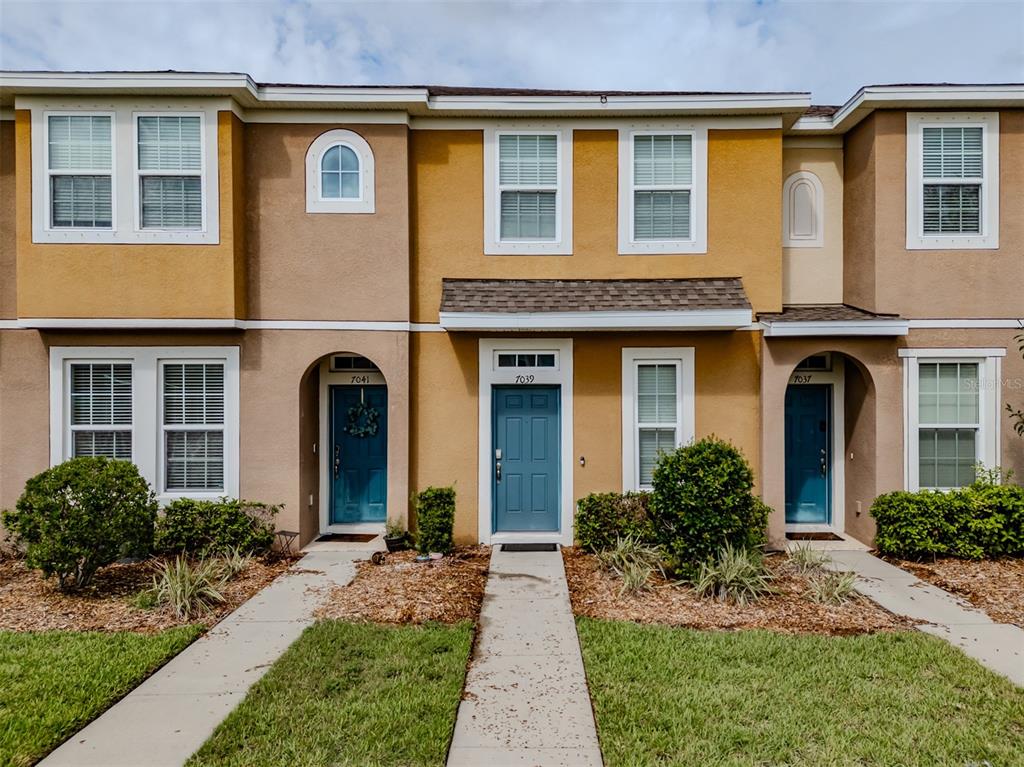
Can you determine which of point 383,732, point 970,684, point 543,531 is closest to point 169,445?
point 543,531

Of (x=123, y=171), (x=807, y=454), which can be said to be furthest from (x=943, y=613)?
(x=123, y=171)

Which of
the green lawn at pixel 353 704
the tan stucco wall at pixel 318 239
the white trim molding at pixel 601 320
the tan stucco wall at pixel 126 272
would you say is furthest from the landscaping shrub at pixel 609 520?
the tan stucco wall at pixel 126 272

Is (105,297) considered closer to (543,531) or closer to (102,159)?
(102,159)

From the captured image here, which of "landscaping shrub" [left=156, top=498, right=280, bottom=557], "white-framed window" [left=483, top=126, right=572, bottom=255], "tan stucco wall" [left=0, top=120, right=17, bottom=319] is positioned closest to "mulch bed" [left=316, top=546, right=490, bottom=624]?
"landscaping shrub" [left=156, top=498, right=280, bottom=557]

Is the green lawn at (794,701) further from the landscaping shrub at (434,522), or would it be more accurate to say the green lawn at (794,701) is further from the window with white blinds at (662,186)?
the window with white blinds at (662,186)

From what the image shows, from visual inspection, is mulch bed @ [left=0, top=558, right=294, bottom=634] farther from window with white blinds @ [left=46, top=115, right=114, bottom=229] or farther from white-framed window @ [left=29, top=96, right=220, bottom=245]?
window with white blinds @ [left=46, top=115, right=114, bottom=229]

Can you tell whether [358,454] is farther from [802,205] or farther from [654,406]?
[802,205]

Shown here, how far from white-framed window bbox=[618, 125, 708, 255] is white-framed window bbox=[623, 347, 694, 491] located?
1.65m

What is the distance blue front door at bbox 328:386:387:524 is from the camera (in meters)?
9.81

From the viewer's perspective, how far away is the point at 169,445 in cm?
882

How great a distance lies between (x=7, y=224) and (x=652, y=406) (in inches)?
394

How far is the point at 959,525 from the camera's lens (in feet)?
27.0

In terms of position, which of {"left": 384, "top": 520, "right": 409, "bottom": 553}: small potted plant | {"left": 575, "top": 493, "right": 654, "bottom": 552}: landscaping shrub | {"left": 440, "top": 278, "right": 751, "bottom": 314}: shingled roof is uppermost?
{"left": 440, "top": 278, "right": 751, "bottom": 314}: shingled roof

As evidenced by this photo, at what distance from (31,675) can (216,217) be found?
5.78 metres
